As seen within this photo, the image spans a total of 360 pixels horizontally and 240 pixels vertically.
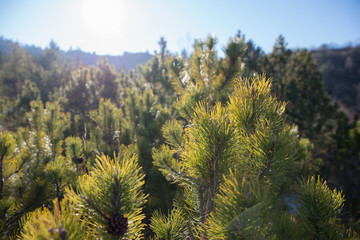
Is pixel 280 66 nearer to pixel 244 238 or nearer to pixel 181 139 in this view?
pixel 181 139

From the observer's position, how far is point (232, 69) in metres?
2.07

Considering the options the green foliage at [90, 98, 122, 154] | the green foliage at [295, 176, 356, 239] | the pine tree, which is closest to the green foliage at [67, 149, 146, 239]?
the pine tree

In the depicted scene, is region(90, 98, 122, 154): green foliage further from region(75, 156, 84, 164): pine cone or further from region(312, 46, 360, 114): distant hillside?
region(312, 46, 360, 114): distant hillside

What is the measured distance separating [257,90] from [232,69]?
113 cm

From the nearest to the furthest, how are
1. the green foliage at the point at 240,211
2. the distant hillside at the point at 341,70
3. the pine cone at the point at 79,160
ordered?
the green foliage at the point at 240,211 < the pine cone at the point at 79,160 < the distant hillside at the point at 341,70

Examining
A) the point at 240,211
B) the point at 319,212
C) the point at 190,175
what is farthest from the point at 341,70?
the point at 240,211

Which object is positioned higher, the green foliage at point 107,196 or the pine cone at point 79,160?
the green foliage at point 107,196

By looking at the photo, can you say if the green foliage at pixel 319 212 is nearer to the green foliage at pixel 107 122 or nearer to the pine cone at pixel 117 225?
the pine cone at pixel 117 225

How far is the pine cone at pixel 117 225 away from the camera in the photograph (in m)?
0.79

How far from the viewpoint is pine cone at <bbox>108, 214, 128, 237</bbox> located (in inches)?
31.2

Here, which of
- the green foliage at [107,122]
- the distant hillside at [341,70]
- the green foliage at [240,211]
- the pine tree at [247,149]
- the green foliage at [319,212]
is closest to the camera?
the green foliage at [240,211]

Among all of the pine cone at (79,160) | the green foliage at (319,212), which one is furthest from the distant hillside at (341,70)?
the pine cone at (79,160)

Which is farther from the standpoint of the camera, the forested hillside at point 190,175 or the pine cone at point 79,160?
the pine cone at point 79,160

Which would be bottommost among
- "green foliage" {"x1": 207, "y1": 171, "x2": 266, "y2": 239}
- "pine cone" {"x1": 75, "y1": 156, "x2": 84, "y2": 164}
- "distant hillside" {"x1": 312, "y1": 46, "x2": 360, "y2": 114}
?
"pine cone" {"x1": 75, "y1": 156, "x2": 84, "y2": 164}
